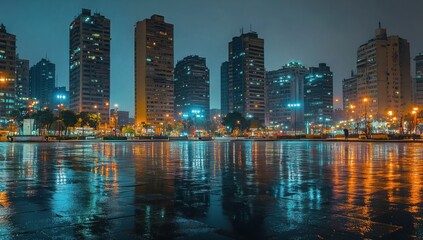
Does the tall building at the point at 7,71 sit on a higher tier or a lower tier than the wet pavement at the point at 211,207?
higher

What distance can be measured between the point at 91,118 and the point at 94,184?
13631 cm

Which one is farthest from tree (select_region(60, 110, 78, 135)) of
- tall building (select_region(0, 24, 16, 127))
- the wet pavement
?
the wet pavement

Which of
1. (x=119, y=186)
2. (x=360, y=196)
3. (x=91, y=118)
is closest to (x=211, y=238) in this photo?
(x=360, y=196)

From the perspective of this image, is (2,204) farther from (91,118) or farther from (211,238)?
(91,118)

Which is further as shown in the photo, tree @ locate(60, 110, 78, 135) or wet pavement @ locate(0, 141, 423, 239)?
tree @ locate(60, 110, 78, 135)

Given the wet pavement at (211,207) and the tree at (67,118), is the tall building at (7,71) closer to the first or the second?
the tree at (67,118)

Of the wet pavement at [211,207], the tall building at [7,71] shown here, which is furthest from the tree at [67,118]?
the wet pavement at [211,207]

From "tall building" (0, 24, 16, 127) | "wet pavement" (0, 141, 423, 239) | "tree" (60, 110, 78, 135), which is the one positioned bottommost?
"wet pavement" (0, 141, 423, 239)

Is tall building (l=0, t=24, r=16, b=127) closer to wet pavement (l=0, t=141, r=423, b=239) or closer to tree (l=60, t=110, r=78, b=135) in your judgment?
tree (l=60, t=110, r=78, b=135)

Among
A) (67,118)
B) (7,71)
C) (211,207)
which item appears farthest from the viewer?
(7,71)

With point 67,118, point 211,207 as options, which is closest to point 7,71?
point 67,118

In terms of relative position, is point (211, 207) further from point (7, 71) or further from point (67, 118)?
point (7, 71)

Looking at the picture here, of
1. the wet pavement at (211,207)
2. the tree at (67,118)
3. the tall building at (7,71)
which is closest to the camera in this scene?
the wet pavement at (211,207)

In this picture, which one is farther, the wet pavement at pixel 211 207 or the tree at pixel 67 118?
the tree at pixel 67 118
